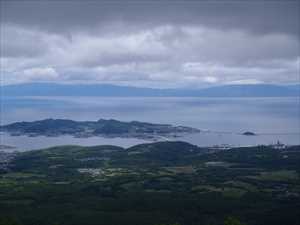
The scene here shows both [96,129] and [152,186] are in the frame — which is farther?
[96,129]

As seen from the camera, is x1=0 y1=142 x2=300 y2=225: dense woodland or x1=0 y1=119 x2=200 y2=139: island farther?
x1=0 y1=119 x2=200 y2=139: island

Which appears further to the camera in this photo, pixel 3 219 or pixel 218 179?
pixel 218 179

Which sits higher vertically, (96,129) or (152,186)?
(96,129)

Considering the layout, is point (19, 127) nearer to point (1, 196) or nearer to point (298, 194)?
point (1, 196)

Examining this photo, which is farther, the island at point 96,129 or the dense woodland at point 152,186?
the island at point 96,129

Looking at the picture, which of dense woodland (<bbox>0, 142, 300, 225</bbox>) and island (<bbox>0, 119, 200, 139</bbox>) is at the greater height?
island (<bbox>0, 119, 200, 139</bbox>)

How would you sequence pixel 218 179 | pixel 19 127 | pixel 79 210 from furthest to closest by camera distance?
pixel 19 127
pixel 218 179
pixel 79 210

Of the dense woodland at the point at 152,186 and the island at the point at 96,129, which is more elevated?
the island at the point at 96,129

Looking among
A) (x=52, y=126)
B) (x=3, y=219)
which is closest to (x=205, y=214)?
(x=3, y=219)
